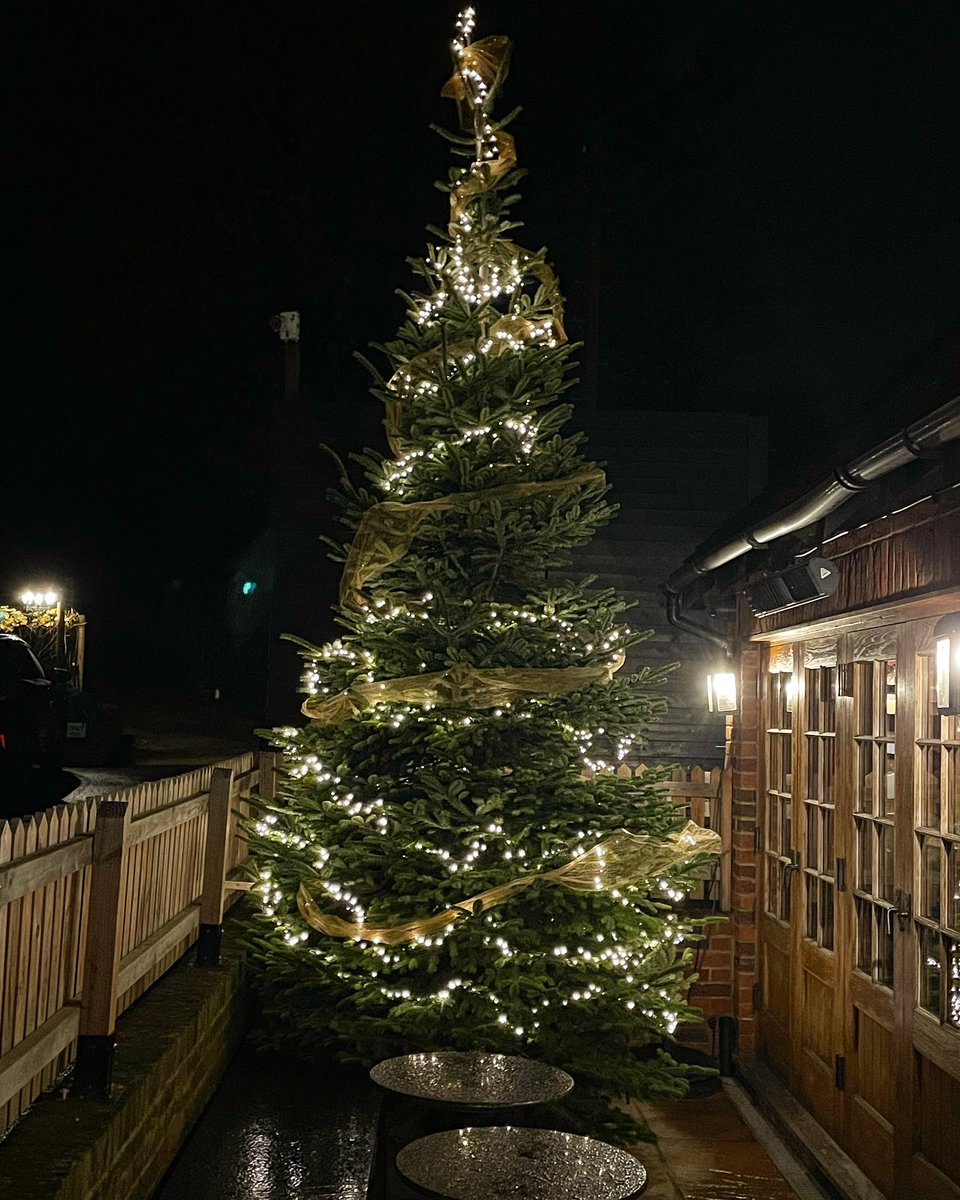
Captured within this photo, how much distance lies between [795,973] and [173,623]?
3381 centimetres

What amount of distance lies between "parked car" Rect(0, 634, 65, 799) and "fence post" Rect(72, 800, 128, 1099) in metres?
8.22

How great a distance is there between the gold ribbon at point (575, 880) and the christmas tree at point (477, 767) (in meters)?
0.01

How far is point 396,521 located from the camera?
5453 mm

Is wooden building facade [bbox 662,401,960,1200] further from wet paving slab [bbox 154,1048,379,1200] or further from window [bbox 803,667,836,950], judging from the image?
wet paving slab [bbox 154,1048,379,1200]

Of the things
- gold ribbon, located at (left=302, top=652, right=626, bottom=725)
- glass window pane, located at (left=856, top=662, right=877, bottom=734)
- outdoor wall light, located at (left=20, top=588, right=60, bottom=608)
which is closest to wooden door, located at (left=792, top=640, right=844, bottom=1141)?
glass window pane, located at (left=856, top=662, right=877, bottom=734)

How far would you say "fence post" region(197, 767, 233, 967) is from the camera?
5.81 meters

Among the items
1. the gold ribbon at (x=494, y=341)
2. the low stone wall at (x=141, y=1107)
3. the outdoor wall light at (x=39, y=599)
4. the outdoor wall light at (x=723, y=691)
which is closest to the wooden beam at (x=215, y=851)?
the low stone wall at (x=141, y=1107)

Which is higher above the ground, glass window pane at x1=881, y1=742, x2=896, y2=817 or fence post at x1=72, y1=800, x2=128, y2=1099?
glass window pane at x1=881, y1=742, x2=896, y2=817

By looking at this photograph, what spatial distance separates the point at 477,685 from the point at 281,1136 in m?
2.01

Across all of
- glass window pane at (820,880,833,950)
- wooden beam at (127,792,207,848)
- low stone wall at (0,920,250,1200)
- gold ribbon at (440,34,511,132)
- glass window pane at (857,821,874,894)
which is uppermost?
gold ribbon at (440,34,511,132)

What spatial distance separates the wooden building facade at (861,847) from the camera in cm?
472

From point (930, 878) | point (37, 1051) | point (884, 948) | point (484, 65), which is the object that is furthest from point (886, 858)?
point (484, 65)

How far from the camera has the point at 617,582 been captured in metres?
11.9

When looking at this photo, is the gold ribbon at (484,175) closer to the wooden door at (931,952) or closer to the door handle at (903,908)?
the wooden door at (931,952)
